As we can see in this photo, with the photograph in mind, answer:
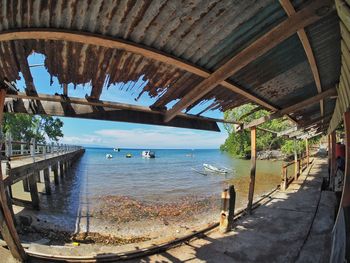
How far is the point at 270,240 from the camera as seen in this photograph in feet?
18.4

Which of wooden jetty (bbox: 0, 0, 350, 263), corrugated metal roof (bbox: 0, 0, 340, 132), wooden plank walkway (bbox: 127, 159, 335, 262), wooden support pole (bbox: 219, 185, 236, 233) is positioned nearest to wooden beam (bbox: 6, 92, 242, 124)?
wooden jetty (bbox: 0, 0, 350, 263)

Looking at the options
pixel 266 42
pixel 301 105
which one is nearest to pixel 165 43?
pixel 266 42

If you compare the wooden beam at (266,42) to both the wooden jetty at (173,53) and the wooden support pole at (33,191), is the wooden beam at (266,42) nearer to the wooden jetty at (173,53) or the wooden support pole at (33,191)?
the wooden jetty at (173,53)

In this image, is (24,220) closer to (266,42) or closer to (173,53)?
(173,53)

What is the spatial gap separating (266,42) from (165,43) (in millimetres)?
1047

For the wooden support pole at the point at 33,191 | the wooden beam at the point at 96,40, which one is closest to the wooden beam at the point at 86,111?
the wooden beam at the point at 96,40

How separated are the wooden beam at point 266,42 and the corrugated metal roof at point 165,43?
88 mm

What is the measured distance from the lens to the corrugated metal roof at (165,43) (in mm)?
2244

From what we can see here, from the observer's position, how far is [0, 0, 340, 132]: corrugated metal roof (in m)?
2.24

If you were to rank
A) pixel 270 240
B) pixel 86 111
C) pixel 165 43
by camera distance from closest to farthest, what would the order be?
pixel 165 43 → pixel 86 111 → pixel 270 240

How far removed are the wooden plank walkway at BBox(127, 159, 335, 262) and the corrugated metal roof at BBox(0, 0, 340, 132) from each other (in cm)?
296

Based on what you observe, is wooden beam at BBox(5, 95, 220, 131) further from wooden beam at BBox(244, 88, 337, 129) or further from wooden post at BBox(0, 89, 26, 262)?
wooden beam at BBox(244, 88, 337, 129)

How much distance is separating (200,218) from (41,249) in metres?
7.34

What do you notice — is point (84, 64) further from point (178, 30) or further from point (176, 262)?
point (176, 262)
